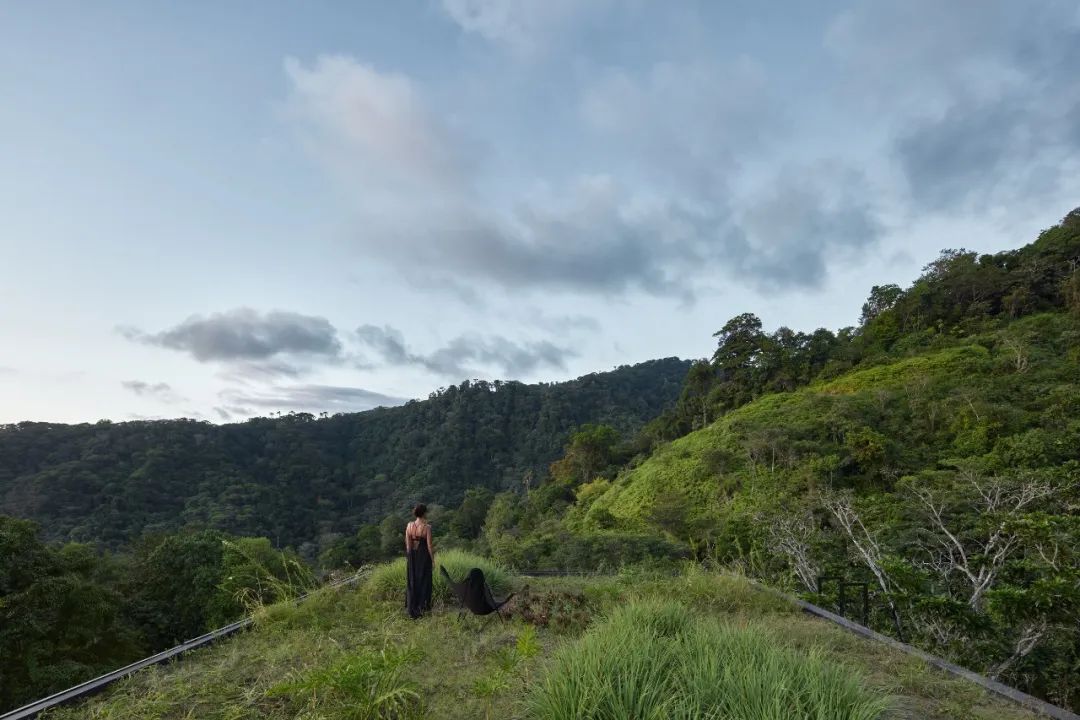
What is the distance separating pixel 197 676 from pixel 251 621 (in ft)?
5.13

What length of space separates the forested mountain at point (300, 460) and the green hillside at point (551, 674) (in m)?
24.5

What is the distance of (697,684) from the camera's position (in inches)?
88.5

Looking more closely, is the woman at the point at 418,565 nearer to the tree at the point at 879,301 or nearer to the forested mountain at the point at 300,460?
the forested mountain at the point at 300,460

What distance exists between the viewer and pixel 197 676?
355 cm

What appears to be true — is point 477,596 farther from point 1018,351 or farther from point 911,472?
point 1018,351

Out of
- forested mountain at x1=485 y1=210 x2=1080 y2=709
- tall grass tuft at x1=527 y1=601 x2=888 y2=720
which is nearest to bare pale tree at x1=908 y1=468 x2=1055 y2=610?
forested mountain at x1=485 y1=210 x2=1080 y2=709

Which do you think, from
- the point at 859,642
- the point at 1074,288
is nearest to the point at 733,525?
the point at 859,642

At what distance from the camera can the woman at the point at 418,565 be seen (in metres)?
5.57

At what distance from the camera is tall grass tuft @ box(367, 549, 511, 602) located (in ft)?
20.6

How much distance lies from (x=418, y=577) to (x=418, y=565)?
13cm

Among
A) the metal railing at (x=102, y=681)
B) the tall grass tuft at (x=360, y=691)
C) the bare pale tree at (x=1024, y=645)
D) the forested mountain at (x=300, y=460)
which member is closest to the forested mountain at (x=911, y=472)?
the bare pale tree at (x=1024, y=645)

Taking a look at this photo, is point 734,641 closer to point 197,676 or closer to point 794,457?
point 197,676

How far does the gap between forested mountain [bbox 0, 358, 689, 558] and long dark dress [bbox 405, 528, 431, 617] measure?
23.5 m

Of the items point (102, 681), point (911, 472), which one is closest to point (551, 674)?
point (102, 681)
